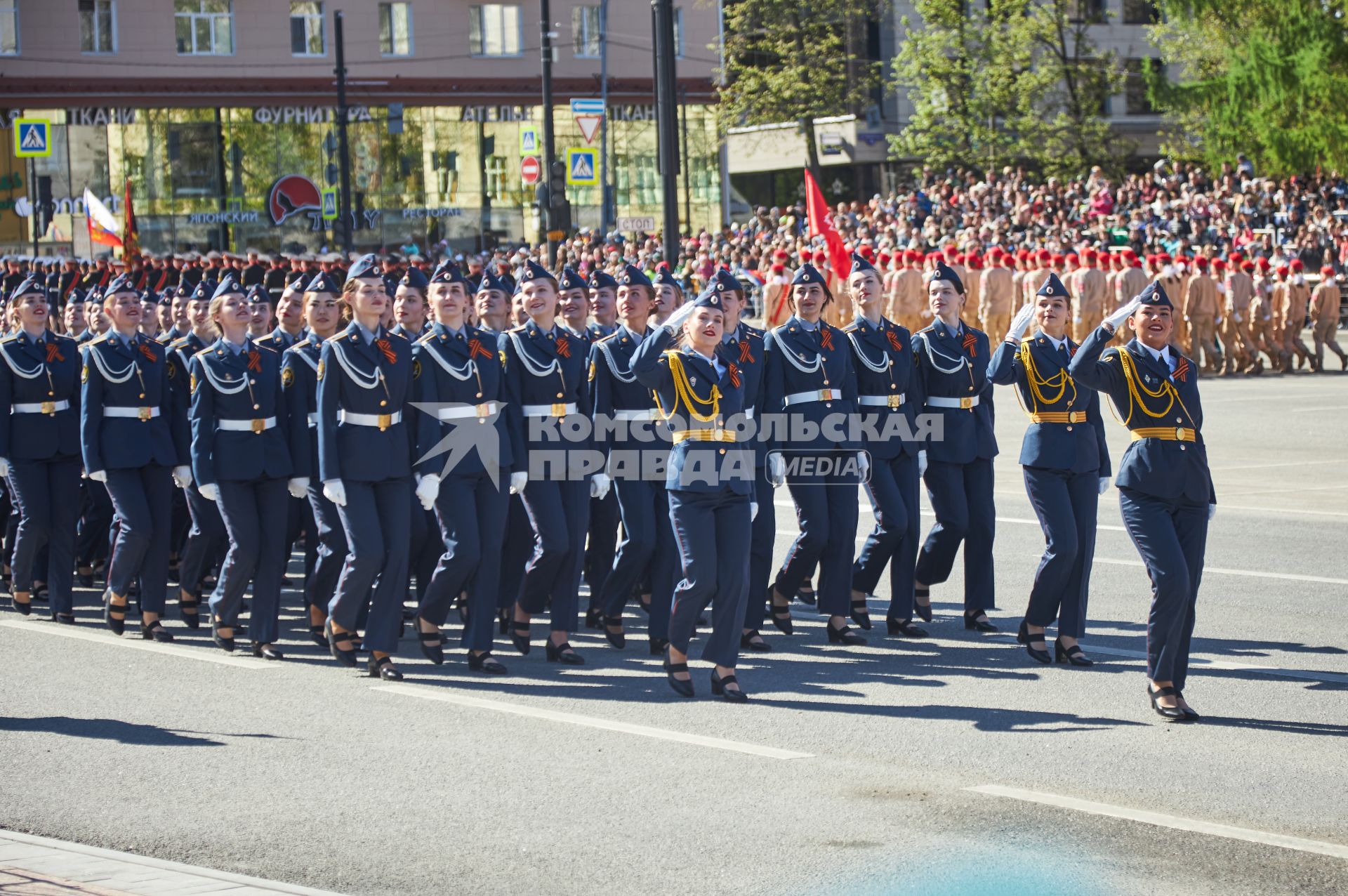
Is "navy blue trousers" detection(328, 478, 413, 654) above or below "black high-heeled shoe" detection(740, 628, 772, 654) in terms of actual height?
above

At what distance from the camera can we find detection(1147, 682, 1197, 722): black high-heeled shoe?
8.12 m

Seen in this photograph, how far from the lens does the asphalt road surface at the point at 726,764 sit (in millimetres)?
6152

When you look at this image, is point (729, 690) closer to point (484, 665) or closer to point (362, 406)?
point (484, 665)

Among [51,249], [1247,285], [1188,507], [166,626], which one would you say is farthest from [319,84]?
[1188,507]

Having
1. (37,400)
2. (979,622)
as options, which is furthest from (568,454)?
(37,400)

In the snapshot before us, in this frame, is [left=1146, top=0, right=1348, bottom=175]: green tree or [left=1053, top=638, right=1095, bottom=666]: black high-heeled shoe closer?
[left=1053, top=638, right=1095, bottom=666]: black high-heeled shoe

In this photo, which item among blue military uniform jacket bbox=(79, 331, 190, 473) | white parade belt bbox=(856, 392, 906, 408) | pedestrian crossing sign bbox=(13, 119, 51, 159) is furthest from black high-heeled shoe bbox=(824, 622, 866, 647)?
pedestrian crossing sign bbox=(13, 119, 51, 159)

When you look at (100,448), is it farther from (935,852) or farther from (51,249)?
(51,249)

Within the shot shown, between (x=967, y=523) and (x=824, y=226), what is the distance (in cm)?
1169

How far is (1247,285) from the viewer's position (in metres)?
28.4

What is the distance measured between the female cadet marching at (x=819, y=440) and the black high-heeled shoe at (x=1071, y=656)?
119 cm

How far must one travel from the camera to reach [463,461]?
9.67 metres

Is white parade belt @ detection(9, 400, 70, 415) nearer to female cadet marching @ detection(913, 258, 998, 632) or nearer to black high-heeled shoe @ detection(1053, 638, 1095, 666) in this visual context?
female cadet marching @ detection(913, 258, 998, 632)

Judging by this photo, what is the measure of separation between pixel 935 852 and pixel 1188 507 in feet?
9.17
